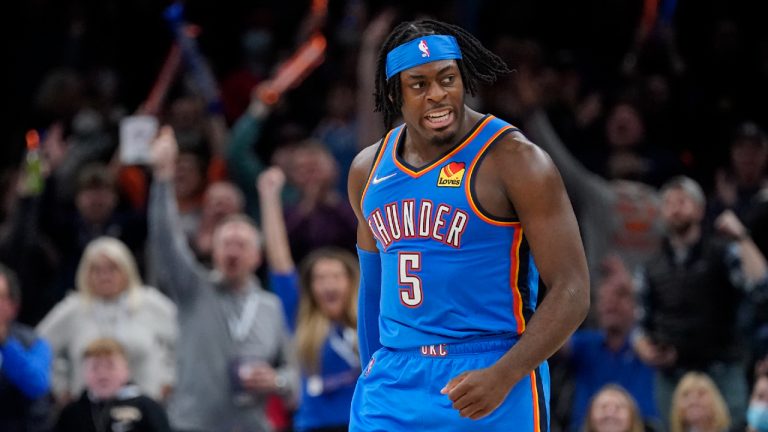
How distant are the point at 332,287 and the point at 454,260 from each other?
11.2 ft

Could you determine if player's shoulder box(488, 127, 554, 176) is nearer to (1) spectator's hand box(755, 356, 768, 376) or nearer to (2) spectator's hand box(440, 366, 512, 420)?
(2) spectator's hand box(440, 366, 512, 420)

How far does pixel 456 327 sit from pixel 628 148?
6062mm

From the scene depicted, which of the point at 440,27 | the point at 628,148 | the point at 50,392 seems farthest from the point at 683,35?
the point at 440,27

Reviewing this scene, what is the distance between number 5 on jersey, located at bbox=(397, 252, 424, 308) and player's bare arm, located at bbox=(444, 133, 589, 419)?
27 centimetres

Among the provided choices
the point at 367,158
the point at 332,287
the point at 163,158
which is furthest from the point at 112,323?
the point at 367,158

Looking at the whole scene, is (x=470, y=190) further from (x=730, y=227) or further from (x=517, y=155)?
(x=730, y=227)

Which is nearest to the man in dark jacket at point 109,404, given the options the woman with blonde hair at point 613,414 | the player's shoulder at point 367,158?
the woman with blonde hair at point 613,414

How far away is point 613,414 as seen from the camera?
727 cm

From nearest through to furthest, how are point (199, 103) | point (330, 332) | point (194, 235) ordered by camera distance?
point (330, 332)
point (194, 235)
point (199, 103)

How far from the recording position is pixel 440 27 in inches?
163

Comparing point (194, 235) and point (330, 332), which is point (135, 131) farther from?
point (330, 332)

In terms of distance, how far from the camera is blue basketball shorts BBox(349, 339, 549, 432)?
3879 millimetres

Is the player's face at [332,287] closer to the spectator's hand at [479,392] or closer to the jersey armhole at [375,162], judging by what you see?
the jersey armhole at [375,162]

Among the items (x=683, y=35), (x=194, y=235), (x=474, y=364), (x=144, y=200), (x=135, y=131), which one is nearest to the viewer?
(x=474, y=364)
